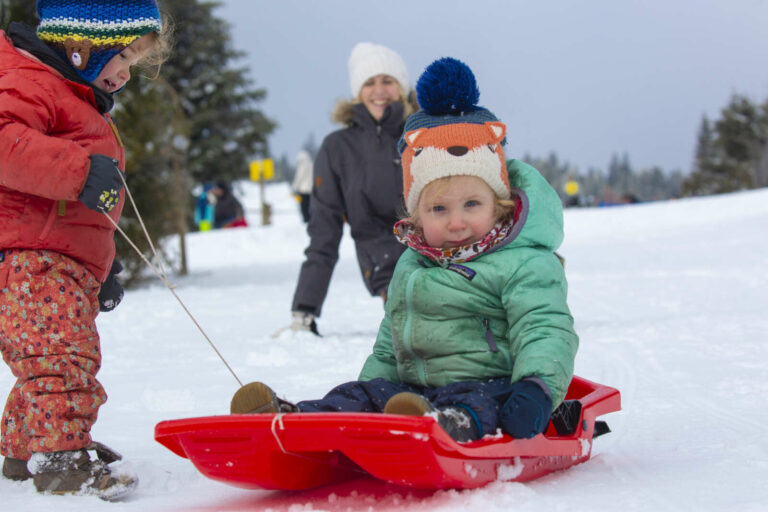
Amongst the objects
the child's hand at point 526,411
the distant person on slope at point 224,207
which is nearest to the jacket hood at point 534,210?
the child's hand at point 526,411

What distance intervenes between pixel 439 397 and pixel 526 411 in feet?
1.07

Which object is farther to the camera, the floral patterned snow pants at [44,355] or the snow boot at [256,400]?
the floral patterned snow pants at [44,355]

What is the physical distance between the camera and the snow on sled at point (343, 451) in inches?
66.0

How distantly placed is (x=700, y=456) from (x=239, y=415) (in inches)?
52.8

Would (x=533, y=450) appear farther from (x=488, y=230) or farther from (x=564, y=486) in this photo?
(x=488, y=230)

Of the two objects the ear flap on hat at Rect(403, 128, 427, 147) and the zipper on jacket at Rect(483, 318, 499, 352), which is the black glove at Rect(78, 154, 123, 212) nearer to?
the ear flap on hat at Rect(403, 128, 427, 147)

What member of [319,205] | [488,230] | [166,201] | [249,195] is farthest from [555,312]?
[249,195]

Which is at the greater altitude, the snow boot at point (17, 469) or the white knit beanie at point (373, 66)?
the white knit beanie at point (373, 66)

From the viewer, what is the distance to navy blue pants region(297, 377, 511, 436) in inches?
76.4

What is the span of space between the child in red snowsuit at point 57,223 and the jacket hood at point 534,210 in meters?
1.12

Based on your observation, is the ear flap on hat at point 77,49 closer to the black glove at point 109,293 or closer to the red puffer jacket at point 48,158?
the red puffer jacket at point 48,158

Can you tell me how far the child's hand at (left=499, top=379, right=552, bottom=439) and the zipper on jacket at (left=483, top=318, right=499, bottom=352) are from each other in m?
0.28

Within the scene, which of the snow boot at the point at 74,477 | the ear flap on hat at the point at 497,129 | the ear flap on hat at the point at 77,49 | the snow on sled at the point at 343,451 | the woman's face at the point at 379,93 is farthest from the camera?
the woman's face at the point at 379,93

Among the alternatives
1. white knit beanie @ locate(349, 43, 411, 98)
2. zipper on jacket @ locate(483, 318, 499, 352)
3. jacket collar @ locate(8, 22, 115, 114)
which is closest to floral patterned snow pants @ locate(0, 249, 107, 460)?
jacket collar @ locate(8, 22, 115, 114)
